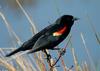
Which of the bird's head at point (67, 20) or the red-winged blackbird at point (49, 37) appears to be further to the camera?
the bird's head at point (67, 20)

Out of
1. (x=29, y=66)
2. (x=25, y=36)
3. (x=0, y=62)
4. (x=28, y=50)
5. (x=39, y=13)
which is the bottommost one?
(x=39, y=13)

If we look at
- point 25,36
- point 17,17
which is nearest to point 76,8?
point 17,17

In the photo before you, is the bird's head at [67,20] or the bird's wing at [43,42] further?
the bird's head at [67,20]

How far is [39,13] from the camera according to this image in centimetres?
688

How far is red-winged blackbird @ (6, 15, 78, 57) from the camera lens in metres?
1.54

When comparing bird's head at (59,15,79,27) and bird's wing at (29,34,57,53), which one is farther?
bird's head at (59,15,79,27)

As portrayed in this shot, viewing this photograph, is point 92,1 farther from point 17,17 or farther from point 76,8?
point 17,17

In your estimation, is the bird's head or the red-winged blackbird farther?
the bird's head

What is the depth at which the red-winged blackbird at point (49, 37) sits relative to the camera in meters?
1.54

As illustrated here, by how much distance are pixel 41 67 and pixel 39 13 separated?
196 inches

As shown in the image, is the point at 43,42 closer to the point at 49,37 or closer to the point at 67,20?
the point at 49,37

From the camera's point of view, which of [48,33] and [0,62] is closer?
[48,33]

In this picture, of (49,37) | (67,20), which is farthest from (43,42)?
(67,20)

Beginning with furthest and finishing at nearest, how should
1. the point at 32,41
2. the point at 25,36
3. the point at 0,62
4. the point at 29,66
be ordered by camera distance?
1. the point at 25,36
2. the point at 29,66
3. the point at 0,62
4. the point at 32,41
